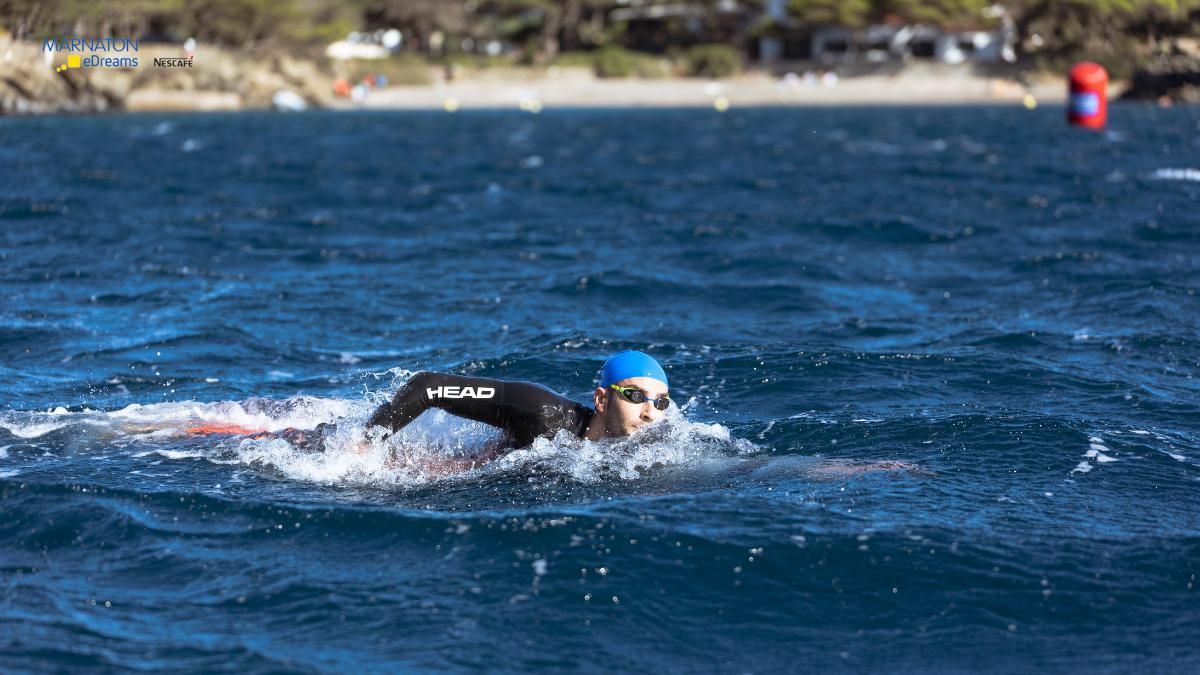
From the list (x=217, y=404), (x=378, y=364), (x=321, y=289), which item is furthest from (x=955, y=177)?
(x=217, y=404)

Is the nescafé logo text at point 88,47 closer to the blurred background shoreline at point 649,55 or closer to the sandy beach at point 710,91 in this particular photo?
the blurred background shoreline at point 649,55

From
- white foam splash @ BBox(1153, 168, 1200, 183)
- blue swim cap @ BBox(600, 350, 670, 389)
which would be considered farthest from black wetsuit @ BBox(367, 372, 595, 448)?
white foam splash @ BBox(1153, 168, 1200, 183)

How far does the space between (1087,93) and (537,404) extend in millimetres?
34326

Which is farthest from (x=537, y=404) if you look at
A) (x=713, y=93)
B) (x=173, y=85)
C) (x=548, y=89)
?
(x=548, y=89)

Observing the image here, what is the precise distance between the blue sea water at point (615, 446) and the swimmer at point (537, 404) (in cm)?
20

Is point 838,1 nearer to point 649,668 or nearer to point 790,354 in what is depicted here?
point 790,354

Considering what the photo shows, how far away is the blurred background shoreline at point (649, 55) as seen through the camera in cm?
6906

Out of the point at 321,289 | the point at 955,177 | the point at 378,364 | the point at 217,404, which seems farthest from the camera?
the point at 955,177

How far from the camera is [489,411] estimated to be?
8117 millimetres

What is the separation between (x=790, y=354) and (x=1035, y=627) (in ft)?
19.2

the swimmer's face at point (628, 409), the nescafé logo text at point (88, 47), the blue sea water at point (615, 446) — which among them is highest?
the nescafé logo text at point (88, 47)

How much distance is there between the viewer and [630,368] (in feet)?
26.4

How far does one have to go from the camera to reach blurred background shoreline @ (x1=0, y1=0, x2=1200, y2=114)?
69.1m

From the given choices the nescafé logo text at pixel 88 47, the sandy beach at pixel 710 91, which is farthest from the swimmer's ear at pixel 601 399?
the sandy beach at pixel 710 91
